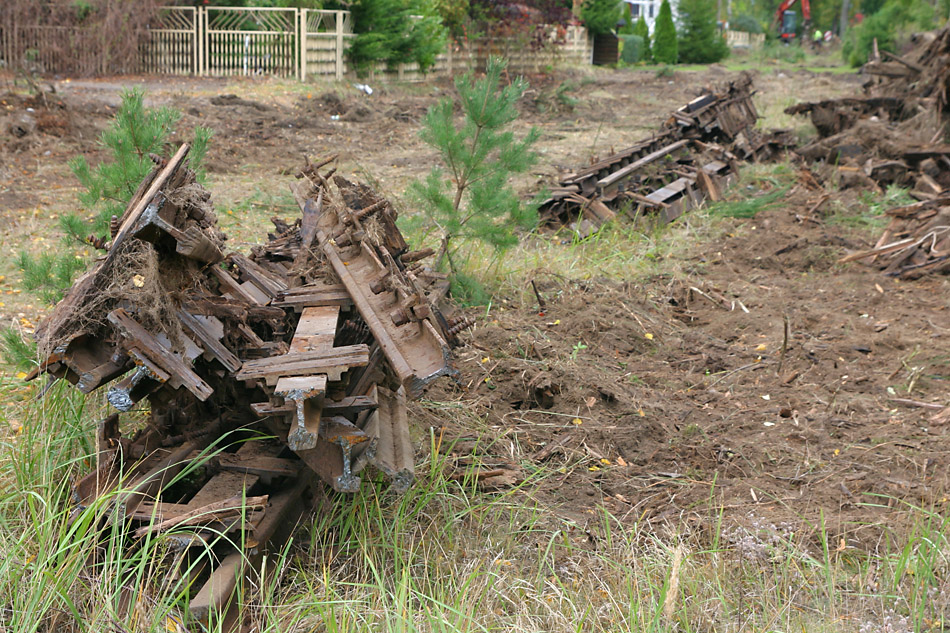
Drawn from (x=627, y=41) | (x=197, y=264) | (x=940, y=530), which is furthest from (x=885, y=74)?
(x=627, y=41)

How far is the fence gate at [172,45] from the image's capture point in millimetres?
19923

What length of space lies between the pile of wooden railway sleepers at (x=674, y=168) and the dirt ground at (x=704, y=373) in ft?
3.02

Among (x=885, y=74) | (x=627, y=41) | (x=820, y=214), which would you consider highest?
(x=627, y=41)

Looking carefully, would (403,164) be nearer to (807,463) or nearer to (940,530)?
(807,463)

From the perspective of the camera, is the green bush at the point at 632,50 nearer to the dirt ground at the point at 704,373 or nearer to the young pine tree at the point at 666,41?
the young pine tree at the point at 666,41

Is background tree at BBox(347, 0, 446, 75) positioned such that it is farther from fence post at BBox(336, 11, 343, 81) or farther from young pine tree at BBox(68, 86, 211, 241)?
young pine tree at BBox(68, 86, 211, 241)

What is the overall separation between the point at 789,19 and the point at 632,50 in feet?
92.4

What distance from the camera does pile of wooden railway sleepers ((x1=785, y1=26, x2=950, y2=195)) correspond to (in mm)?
10578

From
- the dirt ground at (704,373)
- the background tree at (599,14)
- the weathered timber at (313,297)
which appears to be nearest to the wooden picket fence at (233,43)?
the dirt ground at (704,373)

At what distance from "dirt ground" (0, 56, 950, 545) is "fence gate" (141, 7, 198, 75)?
9.39 meters

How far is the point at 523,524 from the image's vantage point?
12.5 feet

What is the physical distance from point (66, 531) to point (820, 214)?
9086 mm

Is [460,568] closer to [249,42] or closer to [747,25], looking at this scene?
[249,42]

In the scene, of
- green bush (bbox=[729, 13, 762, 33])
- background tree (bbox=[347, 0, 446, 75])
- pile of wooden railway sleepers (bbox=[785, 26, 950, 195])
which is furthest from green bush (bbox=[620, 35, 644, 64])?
pile of wooden railway sleepers (bbox=[785, 26, 950, 195])
